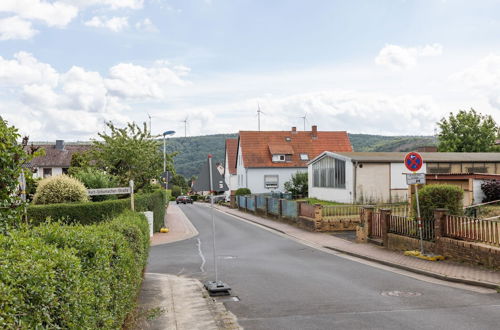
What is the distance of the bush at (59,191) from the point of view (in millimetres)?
19734

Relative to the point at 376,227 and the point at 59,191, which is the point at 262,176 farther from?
the point at 59,191

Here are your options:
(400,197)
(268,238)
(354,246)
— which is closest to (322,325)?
(354,246)

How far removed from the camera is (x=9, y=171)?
263 inches

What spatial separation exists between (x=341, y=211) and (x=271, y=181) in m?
34.9

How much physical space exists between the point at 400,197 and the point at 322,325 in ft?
98.9

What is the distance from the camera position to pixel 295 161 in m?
63.3

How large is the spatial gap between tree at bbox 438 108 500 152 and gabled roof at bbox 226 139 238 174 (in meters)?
28.1

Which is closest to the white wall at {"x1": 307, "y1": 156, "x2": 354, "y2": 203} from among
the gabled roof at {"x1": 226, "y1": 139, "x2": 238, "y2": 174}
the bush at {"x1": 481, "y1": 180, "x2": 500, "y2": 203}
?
the bush at {"x1": 481, "y1": 180, "x2": 500, "y2": 203}

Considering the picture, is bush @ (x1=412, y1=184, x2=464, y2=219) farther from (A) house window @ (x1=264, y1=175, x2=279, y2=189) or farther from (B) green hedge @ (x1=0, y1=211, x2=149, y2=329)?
(A) house window @ (x1=264, y1=175, x2=279, y2=189)

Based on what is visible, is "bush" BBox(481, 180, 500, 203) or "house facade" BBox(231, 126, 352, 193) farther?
"house facade" BBox(231, 126, 352, 193)

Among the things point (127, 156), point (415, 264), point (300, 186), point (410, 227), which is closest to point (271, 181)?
point (300, 186)

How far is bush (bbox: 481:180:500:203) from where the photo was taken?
27.8 metres

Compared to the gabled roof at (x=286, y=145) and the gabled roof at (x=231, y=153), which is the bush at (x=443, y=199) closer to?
the gabled roof at (x=286, y=145)

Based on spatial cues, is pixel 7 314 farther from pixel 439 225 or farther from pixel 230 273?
pixel 439 225
